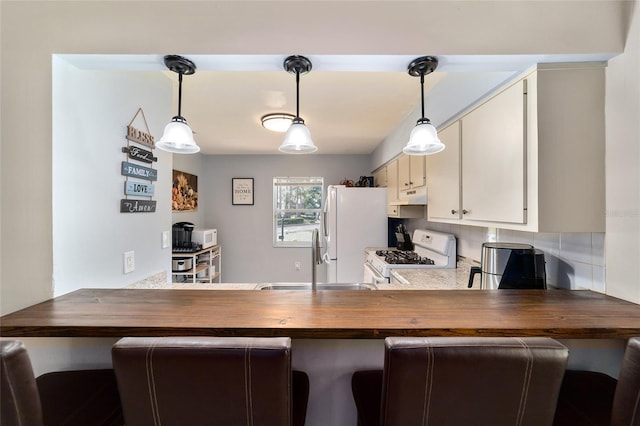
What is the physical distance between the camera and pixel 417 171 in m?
2.35

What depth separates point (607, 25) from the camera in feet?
3.37

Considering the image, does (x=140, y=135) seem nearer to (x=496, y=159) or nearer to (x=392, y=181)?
(x=496, y=159)

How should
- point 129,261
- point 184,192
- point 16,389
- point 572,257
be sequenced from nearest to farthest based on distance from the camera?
1. point 16,389
2. point 572,257
3. point 129,261
4. point 184,192

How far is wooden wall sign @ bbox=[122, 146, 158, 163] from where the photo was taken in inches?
56.9

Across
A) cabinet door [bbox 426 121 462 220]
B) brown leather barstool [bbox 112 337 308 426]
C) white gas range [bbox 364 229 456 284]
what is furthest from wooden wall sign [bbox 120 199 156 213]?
cabinet door [bbox 426 121 462 220]

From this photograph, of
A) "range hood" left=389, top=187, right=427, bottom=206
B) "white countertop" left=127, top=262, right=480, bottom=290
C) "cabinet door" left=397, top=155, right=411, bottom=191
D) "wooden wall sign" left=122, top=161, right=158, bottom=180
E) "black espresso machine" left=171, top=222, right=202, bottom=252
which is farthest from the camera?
"black espresso machine" left=171, top=222, right=202, bottom=252

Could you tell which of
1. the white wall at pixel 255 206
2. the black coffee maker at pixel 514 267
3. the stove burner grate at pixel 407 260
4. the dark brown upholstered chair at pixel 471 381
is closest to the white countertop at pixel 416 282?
the stove burner grate at pixel 407 260

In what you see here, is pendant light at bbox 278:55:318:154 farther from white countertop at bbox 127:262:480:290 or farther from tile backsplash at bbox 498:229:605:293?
tile backsplash at bbox 498:229:605:293

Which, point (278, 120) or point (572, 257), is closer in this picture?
point (572, 257)

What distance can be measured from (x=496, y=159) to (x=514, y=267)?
55cm

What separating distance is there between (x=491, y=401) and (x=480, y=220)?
104 cm

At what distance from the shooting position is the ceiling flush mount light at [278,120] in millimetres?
2436

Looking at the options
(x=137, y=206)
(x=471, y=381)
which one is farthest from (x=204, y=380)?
(x=137, y=206)

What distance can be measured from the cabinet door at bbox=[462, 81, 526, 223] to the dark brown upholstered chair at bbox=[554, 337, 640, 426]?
0.59 meters
